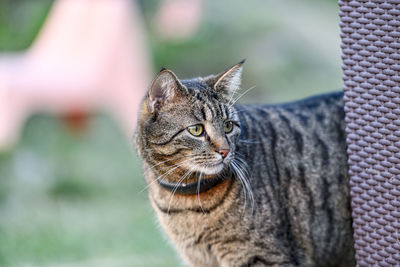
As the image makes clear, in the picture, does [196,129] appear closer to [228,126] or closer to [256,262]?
[228,126]

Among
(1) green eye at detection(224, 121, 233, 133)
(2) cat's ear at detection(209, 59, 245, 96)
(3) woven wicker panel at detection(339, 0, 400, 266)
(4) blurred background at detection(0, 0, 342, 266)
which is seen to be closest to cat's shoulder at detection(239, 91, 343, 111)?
(2) cat's ear at detection(209, 59, 245, 96)

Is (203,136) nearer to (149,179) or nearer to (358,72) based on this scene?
(149,179)

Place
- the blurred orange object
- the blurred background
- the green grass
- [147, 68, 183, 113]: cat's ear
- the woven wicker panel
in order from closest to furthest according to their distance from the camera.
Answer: the woven wicker panel → [147, 68, 183, 113]: cat's ear → the green grass → the blurred background → the blurred orange object

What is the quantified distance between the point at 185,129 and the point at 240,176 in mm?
301

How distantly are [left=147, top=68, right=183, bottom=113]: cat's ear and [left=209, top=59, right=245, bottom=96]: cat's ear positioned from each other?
21cm

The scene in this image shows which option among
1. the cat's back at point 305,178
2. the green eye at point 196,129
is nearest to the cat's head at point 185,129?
the green eye at point 196,129

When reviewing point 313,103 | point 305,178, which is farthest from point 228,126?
point 313,103

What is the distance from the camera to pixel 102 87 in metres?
5.29

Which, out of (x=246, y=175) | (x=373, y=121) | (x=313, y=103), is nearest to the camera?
(x=373, y=121)

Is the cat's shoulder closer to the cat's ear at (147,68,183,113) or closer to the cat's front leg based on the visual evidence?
the cat's ear at (147,68,183,113)

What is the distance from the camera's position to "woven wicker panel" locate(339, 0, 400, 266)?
72.7 inches

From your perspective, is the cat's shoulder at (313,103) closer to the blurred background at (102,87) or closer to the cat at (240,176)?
the cat at (240,176)

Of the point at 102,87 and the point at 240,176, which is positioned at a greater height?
the point at 102,87

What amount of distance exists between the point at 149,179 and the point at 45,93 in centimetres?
291
